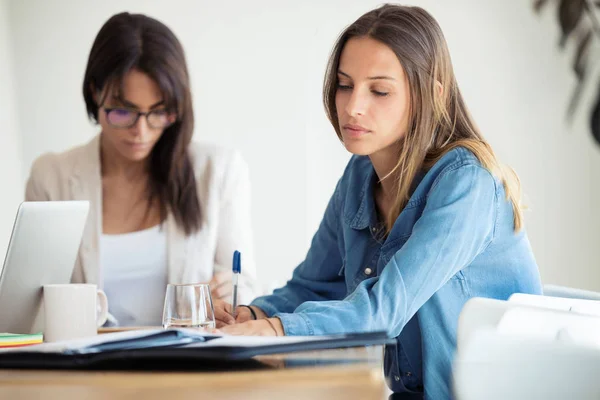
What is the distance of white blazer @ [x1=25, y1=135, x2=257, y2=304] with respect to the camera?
2.92 meters

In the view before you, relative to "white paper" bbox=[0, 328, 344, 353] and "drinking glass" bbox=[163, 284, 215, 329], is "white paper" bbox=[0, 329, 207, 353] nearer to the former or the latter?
"white paper" bbox=[0, 328, 344, 353]

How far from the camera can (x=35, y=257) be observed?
1490mm

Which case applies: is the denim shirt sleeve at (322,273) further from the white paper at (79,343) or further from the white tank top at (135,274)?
the white tank top at (135,274)

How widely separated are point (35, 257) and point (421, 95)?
871 millimetres

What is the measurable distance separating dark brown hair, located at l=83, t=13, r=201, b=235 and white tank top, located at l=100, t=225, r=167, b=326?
0.13 m

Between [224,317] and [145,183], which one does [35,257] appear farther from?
[145,183]

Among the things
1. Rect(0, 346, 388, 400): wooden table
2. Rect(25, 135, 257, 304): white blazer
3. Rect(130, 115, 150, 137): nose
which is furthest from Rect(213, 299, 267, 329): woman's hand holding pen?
Rect(130, 115, 150, 137): nose

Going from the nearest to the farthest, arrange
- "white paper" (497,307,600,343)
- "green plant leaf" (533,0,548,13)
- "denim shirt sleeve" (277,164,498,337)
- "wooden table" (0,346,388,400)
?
"green plant leaf" (533,0,548,13) < "wooden table" (0,346,388,400) < "white paper" (497,307,600,343) < "denim shirt sleeve" (277,164,498,337)

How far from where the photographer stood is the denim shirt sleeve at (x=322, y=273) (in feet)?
6.33

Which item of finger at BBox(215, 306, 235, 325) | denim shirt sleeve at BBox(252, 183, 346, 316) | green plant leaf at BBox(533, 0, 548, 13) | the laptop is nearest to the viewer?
green plant leaf at BBox(533, 0, 548, 13)

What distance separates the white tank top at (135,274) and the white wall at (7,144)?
4.71ft

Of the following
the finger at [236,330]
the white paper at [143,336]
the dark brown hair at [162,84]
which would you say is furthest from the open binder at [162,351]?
the dark brown hair at [162,84]

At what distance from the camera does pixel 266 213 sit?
4.31 meters

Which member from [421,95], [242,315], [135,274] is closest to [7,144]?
[135,274]
